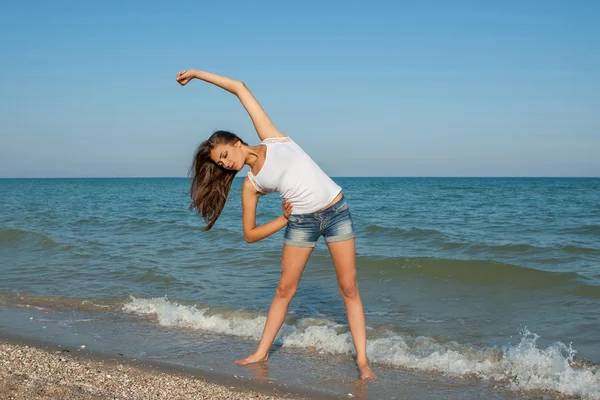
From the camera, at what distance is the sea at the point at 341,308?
4840 mm

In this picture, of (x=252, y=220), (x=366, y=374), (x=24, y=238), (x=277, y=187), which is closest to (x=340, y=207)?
(x=277, y=187)

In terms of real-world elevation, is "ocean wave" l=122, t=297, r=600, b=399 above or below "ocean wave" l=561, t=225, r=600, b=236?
below

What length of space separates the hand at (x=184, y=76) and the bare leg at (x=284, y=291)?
4.69 feet

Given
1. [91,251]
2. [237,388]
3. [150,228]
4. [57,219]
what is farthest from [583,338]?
[57,219]

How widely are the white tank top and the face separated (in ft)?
0.46

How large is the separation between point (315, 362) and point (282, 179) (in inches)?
77.1

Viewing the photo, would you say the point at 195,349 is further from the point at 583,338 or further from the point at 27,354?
the point at 583,338

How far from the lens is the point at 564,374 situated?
15.3 ft

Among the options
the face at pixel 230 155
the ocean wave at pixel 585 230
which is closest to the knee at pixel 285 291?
the face at pixel 230 155

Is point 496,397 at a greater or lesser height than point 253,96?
lesser

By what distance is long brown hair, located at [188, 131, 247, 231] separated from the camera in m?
4.16

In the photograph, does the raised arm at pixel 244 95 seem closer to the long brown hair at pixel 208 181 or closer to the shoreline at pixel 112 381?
the long brown hair at pixel 208 181

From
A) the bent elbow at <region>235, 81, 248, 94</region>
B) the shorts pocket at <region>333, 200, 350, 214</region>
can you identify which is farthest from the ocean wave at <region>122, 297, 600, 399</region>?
the bent elbow at <region>235, 81, 248, 94</region>

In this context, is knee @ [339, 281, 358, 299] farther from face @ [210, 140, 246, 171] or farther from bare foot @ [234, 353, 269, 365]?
face @ [210, 140, 246, 171]
